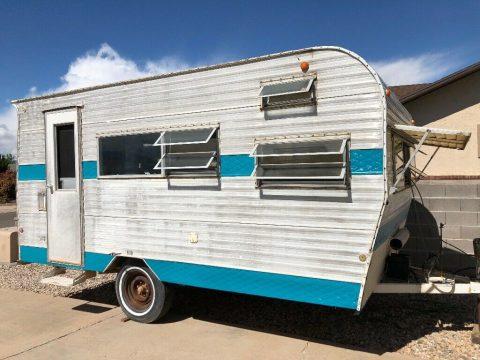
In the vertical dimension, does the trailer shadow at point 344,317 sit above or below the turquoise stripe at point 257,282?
below

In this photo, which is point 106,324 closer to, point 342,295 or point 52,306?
point 52,306

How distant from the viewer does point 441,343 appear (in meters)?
4.80

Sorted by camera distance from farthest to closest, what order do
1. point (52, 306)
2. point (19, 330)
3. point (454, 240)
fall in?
Result: point (454, 240) → point (52, 306) → point (19, 330)

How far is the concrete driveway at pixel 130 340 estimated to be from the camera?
465 cm

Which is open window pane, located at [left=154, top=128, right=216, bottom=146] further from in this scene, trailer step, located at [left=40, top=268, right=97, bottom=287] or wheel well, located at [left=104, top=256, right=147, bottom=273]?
trailer step, located at [left=40, top=268, right=97, bottom=287]

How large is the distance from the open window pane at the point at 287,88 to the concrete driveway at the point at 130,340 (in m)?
2.73

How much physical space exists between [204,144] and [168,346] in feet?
7.59

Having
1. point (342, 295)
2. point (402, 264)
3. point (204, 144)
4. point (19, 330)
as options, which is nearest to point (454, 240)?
point (402, 264)

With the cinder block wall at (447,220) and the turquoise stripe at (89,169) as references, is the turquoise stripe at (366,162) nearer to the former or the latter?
the turquoise stripe at (89,169)

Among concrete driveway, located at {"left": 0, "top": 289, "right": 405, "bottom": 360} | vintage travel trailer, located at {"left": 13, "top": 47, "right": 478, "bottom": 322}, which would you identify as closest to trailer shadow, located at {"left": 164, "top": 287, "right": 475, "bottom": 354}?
concrete driveway, located at {"left": 0, "top": 289, "right": 405, "bottom": 360}

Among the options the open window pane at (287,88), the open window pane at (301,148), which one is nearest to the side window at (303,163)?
the open window pane at (301,148)

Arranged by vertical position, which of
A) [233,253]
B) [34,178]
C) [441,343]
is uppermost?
[34,178]

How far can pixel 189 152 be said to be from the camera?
513 centimetres

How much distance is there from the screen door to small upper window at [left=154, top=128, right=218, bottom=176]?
157 cm
